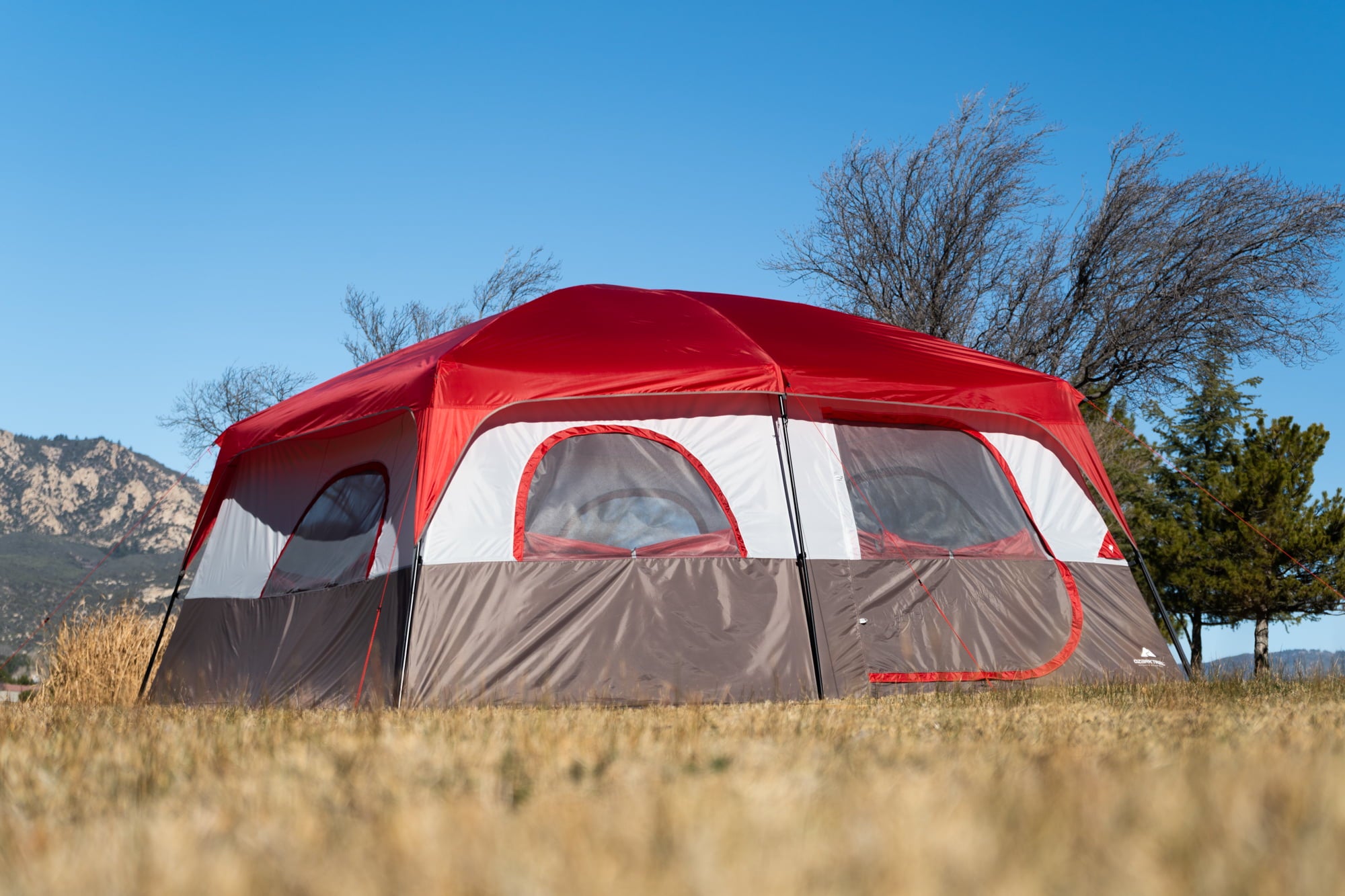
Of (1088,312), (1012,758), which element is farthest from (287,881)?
(1088,312)

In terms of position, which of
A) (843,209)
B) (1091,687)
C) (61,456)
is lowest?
(1091,687)

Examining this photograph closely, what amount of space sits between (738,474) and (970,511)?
1.65 meters

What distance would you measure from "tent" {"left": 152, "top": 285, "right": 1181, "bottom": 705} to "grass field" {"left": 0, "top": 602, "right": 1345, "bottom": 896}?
8.63 ft

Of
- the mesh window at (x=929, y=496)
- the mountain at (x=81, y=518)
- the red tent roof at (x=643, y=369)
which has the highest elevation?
the mountain at (x=81, y=518)

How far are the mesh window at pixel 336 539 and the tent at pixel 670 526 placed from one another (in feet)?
0.08

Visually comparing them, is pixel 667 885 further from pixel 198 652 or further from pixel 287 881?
pixel 198 652

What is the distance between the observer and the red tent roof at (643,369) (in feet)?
18.7

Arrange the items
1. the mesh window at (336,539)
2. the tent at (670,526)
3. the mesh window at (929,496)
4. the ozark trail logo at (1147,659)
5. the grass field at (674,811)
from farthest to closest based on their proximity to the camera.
→ 1. the ozark trail logo at (1147,659)
2. the mesh window at (929,496)
3. the mesh window at (336,539)
4. the tent at (670,526)
5. the grass field at (674,811)

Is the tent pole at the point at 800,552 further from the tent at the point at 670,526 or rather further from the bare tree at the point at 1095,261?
the bare tree at the point at 1095,261

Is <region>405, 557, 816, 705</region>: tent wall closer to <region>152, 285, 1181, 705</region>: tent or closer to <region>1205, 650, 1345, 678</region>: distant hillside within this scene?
<region>152, 285, 1181, 705</region>: tent

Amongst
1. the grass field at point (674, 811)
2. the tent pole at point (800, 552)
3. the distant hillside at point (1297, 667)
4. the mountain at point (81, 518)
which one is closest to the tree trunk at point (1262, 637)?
the distant hillside at point (1297, 667)

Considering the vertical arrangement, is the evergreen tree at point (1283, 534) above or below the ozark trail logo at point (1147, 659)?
above

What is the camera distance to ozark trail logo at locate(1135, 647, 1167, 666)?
22.0ft

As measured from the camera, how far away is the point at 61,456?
2808 inches
